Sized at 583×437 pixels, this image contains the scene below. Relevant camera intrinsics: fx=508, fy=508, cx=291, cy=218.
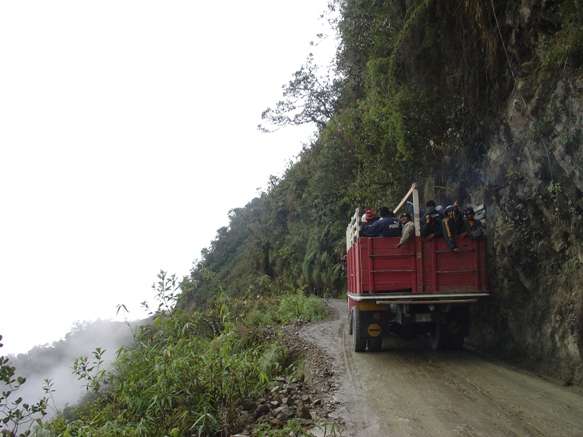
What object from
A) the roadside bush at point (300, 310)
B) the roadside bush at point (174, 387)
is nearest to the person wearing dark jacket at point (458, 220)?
the roadside bush at point (174, 387)

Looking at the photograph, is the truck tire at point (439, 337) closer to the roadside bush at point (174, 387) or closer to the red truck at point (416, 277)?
the red truck at point (416, 277)

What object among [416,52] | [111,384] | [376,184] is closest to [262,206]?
[376,184]

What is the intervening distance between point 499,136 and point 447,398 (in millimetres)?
5323

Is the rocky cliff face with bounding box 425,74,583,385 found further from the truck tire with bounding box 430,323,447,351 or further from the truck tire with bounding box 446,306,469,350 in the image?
the truck tire with bounding box 430,323,447,351

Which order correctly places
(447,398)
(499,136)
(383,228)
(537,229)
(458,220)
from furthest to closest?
(499,136) → (383,228) → (458,220) → (537,229) → (447,398)

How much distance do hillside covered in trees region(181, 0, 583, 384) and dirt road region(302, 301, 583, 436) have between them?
95 cm

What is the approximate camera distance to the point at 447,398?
233 inches

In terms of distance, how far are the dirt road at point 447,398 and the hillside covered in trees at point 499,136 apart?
0.95 meters

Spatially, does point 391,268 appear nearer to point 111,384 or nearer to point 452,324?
point 452,324

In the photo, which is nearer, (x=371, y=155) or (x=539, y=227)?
(x=539, y=227)

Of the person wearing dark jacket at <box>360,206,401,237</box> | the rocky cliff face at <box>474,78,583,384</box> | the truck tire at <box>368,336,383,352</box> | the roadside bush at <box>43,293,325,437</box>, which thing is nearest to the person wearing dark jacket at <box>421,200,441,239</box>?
the person wearing dark jacket at <box>360,206,401,237</box>

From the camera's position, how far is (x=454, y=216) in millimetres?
8219

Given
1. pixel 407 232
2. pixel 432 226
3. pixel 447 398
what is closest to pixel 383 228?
pixel 407 232

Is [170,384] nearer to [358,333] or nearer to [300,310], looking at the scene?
[358,333]
